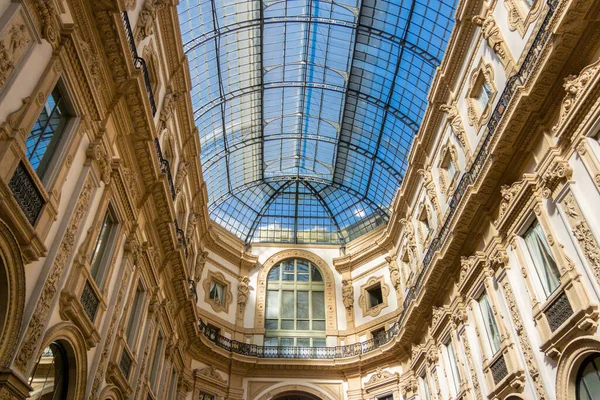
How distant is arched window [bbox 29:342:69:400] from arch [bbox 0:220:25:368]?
4.61 feet

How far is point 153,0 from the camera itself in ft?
49.6

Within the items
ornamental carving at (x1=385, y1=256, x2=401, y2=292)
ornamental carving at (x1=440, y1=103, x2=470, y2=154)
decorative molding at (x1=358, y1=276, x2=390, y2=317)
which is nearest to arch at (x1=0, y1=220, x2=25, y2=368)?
ornamental carving at (x1=440, y1=103, x2=470, y2=154)

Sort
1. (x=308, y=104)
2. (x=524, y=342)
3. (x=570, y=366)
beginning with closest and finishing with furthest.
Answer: (x=570, y=366) → (x=524, y=342) → (x=308, y=104)

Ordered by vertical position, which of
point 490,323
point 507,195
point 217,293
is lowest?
point 490,323

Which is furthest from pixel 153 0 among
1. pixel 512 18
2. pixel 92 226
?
pixel 512 18

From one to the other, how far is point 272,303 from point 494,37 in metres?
20.2

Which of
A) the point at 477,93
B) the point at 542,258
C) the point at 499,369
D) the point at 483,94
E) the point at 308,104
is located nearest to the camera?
the point at 542,258

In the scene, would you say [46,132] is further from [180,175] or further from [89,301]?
[180,175]

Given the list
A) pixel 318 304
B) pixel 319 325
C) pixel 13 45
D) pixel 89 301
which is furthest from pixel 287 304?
pixel 13 45

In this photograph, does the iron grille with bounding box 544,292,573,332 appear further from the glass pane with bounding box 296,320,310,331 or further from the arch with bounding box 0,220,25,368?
the glass pane with bounding box 296,320,310,331

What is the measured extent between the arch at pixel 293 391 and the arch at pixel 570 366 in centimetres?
1576

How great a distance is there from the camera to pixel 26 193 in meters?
8.73

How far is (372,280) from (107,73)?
20.3m

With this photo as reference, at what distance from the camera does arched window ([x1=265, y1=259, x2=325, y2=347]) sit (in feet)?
91.4
